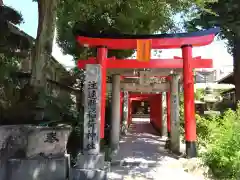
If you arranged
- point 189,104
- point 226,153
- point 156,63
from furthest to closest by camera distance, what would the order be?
1. point 156,63
2. point 189,104
3. point 226,153

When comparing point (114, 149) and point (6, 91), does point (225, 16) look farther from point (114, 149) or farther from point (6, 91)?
point (6, 91)

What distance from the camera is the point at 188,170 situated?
890cm

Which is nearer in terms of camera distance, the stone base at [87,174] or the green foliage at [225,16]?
the stone base at [87,174]

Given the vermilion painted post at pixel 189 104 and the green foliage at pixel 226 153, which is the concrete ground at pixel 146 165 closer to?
the green foliage at pixel 226 153

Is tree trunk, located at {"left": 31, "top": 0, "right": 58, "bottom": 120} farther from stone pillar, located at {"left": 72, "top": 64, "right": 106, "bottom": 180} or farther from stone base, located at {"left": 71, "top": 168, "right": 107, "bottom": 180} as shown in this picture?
stone base, located at {"left": 71, "top": 168, "right": 107, "bottom": 180}

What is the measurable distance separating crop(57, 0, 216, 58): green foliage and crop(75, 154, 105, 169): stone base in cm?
526

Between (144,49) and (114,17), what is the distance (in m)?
3.93

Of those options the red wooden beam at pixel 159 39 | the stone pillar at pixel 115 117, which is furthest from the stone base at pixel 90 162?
the red wooden beam at pixel 159 39

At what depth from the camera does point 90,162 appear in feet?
23.6

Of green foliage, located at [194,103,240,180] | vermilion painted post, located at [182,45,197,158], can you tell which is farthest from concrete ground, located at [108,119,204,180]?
vermilion painted post, located at [182,45,197,158]

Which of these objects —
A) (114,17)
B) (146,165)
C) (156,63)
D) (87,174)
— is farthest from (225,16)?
(87,174)

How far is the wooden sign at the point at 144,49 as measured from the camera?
33.3 ft

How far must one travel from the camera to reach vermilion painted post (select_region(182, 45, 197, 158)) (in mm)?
10188

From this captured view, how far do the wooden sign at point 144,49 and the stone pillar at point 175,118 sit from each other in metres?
2.75
